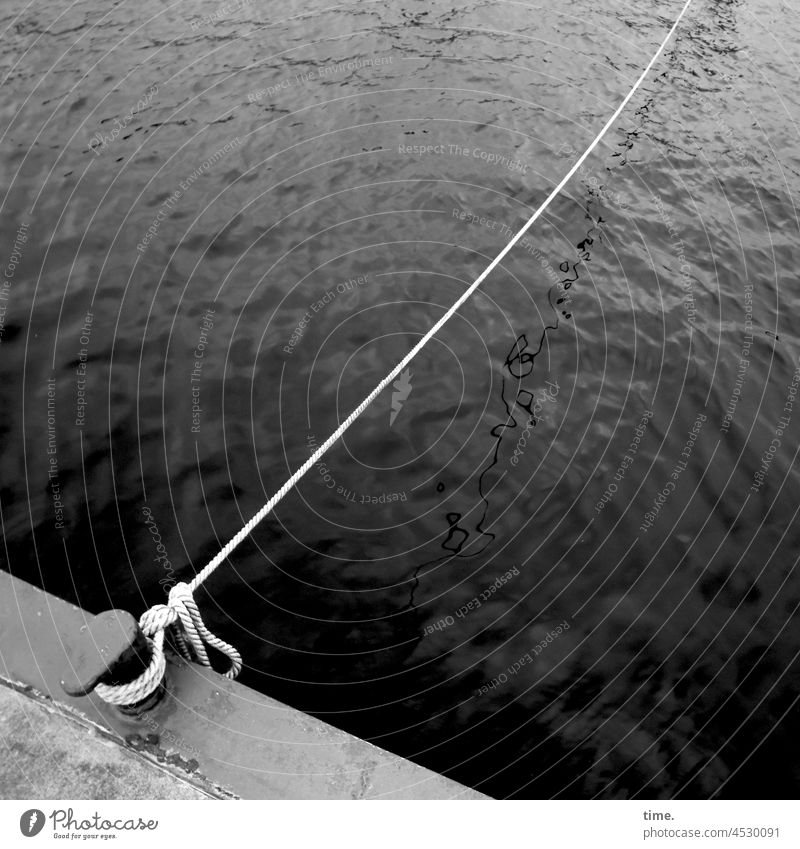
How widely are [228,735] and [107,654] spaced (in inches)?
32.2

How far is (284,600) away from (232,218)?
489 centimetres

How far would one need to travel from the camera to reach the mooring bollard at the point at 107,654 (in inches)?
137

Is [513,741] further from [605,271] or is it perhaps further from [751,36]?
[751,36]

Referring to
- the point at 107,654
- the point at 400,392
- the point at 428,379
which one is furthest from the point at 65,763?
the point at 428,379

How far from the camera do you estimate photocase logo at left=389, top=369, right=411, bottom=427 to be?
673 centimetres

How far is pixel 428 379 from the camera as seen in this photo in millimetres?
7039

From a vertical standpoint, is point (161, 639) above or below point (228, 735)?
above

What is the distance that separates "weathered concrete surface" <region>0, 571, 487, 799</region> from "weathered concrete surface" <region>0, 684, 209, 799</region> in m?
0.07

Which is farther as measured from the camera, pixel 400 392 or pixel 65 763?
pixel 400 392

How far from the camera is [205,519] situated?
580cm
